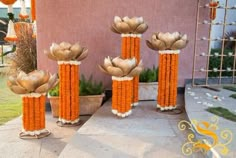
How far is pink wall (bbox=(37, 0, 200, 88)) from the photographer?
12.8 ft

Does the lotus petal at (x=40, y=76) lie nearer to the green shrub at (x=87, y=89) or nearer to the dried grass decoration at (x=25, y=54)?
the green shrub at (x=87, y=89)

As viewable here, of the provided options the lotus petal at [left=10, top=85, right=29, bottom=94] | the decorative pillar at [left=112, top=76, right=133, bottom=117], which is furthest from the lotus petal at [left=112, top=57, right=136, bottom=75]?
the lotus petal at [left=10, top=85, right=29, bottom=94]

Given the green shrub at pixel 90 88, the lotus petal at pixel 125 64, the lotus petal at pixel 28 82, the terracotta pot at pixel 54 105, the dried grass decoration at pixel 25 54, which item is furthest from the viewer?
the dried grass decoration at pixel 25 54

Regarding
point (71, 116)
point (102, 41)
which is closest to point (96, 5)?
point (102, 41)

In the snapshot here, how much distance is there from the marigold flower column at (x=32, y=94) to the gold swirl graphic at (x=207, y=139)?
1430 millimetres

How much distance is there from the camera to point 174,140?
8.07ft

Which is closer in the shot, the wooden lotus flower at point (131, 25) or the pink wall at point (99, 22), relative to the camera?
the wooden lotus flower at point (131, 25)

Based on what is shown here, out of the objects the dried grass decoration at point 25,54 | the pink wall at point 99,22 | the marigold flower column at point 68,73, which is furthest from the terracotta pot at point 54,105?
the dried grass decoration at point 25,54

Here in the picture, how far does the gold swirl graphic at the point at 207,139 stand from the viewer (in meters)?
2.09

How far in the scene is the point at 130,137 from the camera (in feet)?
8.25

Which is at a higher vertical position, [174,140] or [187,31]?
[187,31]

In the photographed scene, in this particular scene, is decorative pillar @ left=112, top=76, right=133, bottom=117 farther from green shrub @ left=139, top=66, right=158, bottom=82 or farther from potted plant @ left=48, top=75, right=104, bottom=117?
green shrub @ left=139, top=66, right=158, bottom=82

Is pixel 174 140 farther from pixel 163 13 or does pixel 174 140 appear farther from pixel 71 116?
pixel 163 13

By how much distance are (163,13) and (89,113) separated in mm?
1742
